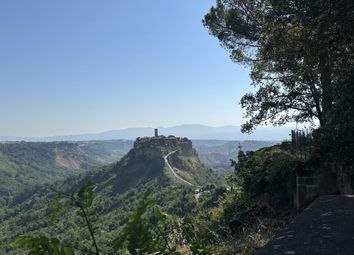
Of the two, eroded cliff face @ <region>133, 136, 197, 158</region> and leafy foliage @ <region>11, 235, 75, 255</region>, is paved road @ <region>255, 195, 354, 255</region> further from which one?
eroded cliff face @ <region>133, 136, 197, 158</region>

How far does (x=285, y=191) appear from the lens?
443 inches

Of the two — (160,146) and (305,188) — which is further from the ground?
(305,188)

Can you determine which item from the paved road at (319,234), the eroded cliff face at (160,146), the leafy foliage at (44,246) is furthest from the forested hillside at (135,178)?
the leafy foliage at (44,246)

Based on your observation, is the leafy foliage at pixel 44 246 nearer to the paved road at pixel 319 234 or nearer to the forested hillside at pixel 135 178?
the paved road at pixel 319 234

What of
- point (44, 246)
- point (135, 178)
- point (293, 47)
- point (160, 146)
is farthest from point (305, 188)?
point (160, 146)

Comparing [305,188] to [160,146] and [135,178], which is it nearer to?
[135,178]

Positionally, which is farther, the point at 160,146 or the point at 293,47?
the point at 160,146

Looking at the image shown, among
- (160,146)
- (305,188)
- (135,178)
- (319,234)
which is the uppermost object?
(319,234)

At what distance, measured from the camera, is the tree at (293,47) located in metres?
8.12

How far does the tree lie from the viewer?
8125mm

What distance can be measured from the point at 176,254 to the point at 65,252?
0.86 metres

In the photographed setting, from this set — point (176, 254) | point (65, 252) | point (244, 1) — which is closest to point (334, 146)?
point (176, 254)

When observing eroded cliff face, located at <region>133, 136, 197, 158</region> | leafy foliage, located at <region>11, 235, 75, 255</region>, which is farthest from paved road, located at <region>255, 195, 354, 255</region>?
eroded cliff face, located at <region>133, 136, 197, 158</region>

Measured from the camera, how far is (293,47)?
31.2 feet
